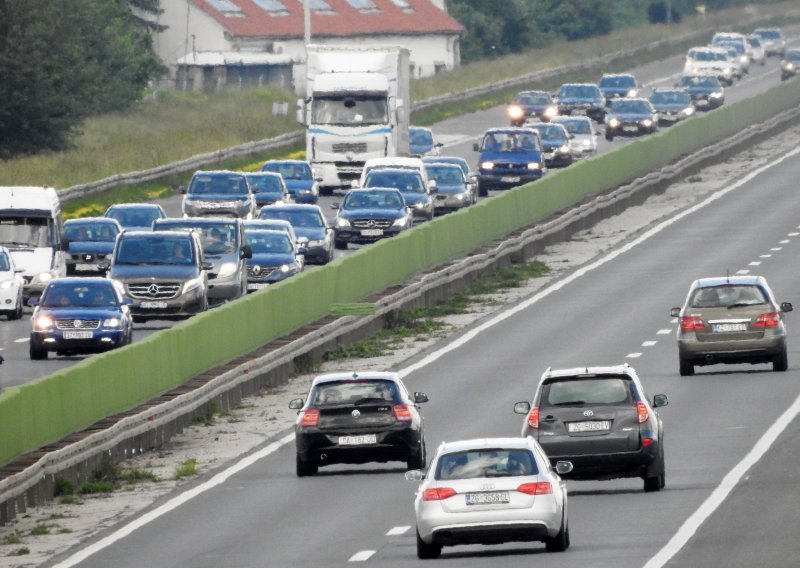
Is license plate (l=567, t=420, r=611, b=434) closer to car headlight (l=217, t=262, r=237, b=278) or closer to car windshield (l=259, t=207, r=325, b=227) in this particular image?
car headlight (l=217, t=262, r=237, b=278)

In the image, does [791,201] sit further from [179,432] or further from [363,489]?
[363,489]

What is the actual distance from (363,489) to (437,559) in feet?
21.6

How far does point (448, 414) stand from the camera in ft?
126

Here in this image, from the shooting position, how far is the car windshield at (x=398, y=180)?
229ft

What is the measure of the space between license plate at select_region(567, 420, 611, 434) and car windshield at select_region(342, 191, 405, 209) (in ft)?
122

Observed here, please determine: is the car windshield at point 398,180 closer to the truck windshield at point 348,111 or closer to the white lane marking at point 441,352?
the truck windshield at point 348,111

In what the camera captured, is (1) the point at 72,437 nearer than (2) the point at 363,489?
No

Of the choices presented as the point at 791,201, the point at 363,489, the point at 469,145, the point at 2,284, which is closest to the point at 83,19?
the point at 469,145

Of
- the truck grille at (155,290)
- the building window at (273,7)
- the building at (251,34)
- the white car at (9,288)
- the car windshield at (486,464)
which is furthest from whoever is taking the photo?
the building window at (273,7)

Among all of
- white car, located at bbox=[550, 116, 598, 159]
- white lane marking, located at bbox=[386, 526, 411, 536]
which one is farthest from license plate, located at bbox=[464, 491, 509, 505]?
white car, located at bbox=[550, 116, 598, 159]

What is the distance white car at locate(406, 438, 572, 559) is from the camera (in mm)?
23359

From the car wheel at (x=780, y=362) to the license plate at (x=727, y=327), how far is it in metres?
1.04

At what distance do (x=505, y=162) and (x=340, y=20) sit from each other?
6845cm

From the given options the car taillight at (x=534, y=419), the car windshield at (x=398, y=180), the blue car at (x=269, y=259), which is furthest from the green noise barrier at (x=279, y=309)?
the car taillight at (x=534, y=419)
